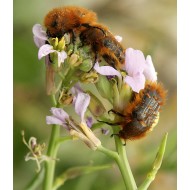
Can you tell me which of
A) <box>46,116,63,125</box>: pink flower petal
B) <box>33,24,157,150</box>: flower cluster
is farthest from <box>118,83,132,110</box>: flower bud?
<box>46,116,63,125</box>: pink flower petal

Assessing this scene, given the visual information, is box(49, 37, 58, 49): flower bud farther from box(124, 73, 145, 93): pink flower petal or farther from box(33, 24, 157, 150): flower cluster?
box(124, 73, 145, 93): pink flower petal

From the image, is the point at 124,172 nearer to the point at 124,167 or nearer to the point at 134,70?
the point at 124,167

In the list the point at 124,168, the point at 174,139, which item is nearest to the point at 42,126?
the point at 124,168

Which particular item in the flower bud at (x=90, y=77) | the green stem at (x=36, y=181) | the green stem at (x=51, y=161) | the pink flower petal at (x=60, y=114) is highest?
the flower bud at (x=90, y=77)

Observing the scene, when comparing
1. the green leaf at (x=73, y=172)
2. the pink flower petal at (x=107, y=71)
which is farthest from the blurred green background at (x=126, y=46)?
the pink flower petal at (x=107, y=71)

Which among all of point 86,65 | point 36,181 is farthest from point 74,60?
point 36,181

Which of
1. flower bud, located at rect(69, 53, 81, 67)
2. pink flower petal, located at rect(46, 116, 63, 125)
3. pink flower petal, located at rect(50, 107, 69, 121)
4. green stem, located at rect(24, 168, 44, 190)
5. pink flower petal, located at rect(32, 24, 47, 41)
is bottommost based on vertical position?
green stem, located at rect(24, 168, 44, 190)

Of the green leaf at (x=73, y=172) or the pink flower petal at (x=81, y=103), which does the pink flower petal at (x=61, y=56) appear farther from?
the green leaf at (x=73, y=172)
